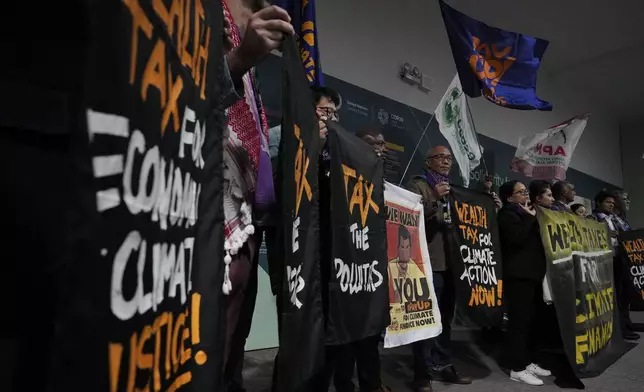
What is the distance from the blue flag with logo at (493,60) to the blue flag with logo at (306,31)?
1.41 m

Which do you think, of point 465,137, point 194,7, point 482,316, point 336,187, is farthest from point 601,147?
point 194,7

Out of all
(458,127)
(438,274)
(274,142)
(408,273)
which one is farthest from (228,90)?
(458,127)

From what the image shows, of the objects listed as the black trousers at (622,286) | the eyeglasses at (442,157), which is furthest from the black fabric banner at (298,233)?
the black trousers at (622,286)

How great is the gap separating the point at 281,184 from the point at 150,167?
1.65 ft

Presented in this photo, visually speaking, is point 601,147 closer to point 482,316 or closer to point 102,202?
point 482,316

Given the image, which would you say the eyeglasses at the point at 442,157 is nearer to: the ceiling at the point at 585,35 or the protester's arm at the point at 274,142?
the protester's arm at the point at 274,142

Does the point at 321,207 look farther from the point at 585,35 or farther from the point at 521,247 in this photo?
the point at 585,35

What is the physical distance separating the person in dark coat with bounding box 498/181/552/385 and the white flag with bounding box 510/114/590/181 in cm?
136

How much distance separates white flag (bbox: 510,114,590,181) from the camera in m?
3.84

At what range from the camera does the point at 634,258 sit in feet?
13.0

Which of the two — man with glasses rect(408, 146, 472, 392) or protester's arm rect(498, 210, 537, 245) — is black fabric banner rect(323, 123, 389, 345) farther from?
protester's arm rect(498, 210, 537, 245)

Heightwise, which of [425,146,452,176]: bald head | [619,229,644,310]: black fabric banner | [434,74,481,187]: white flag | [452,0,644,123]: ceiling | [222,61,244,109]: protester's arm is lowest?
[619,229,644,310]: black fabric banner

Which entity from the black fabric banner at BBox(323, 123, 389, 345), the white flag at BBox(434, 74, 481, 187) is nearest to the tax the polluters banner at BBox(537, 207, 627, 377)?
the white flag at BBox(434, 74, 481, 187)

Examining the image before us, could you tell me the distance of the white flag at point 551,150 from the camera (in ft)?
12.6
